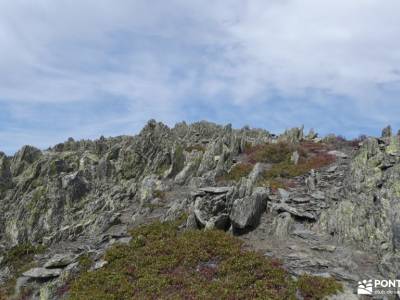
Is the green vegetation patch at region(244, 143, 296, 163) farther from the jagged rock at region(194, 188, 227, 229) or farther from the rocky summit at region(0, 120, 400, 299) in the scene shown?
the jagged rock at region(194, 188, 227, 229)

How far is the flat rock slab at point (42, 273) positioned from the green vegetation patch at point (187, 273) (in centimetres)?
240

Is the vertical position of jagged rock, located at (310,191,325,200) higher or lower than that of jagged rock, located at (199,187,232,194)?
lower

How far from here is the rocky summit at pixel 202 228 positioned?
17531 mm

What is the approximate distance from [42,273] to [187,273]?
30.2 feet

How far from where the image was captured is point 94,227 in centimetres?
2778

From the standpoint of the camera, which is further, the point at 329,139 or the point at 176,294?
the point at 329,139

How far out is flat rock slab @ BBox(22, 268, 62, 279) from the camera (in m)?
21.1

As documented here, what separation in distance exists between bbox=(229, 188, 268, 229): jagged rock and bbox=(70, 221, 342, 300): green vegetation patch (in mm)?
1488

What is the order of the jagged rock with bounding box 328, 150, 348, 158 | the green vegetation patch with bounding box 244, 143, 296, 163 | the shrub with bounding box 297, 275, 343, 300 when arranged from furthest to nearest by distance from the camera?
the green vegetation patch with bounding box 244, 143, 296, 163, the jagged rock with bounding box 328, 150, 348, 158, the shrub with bounding box 297, 275, 343, 300

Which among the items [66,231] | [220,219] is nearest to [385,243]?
[220,219]

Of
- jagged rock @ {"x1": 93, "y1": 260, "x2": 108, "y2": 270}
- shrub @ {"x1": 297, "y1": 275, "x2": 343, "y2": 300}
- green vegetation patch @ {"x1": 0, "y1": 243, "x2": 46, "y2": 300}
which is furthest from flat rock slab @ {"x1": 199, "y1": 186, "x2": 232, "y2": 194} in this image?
green vegetation patch @ {"x1": 0, "y1": 243, "x2": 46, "y2": 300}

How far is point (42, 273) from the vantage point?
21359 mm

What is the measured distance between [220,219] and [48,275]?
1077 cm

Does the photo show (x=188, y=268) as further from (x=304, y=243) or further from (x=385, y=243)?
(x=385, y=243)
